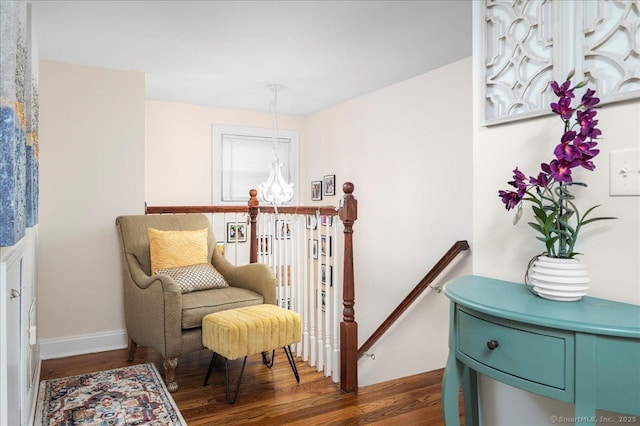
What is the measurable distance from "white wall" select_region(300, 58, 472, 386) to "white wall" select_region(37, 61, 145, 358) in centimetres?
225

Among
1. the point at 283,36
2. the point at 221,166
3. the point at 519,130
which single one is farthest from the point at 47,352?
the point at 519,130

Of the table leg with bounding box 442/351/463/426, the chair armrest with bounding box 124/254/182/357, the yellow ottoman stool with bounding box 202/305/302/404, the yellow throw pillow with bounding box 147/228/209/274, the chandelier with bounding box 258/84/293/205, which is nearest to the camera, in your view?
the table leg with bounding box 442/351/463/426

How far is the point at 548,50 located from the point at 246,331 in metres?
2.11

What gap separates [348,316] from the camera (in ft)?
9.65

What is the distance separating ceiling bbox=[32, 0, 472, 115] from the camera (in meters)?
2.67

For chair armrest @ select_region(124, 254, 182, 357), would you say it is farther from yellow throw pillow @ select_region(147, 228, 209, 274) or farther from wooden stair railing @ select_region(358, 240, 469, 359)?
wooden stair railing @ select_region(358, 240, 469, 359)

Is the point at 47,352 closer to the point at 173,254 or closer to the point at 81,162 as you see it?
the point at 173,254

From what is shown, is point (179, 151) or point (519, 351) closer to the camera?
point (519, 351)

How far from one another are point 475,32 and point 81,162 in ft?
10.6

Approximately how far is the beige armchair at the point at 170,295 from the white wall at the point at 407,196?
147cm

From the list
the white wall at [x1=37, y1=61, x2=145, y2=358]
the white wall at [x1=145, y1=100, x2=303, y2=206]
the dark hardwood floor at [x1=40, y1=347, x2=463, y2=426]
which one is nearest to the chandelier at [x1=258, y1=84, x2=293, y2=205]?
the white wall at [x1=145, y1=100, x2=303, y2=206]

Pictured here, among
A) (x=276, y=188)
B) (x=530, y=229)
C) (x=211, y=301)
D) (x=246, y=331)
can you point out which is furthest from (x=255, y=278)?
(x=530, y=229)

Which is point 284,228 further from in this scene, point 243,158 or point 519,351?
point 519,351

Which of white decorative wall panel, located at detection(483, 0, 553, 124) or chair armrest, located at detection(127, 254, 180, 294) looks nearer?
white decorative wall panel, located at detection(483, 0, 553, 124)
